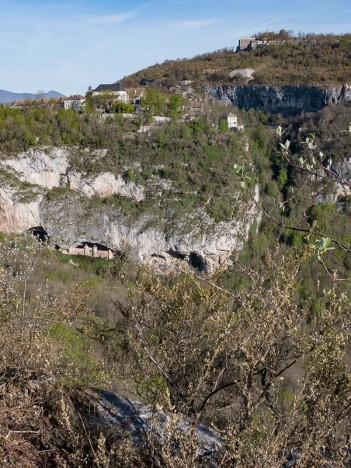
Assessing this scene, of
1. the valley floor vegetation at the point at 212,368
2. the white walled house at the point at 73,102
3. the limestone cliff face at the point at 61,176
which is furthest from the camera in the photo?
the white walled house at the point at 73,102

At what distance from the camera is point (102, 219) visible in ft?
93.2

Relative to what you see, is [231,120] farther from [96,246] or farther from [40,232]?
[40,232]

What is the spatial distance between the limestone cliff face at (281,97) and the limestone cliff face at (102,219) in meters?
13.4

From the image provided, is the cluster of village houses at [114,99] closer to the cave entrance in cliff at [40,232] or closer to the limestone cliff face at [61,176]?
the limestone cliff face at [61,176]

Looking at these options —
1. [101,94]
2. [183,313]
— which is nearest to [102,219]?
[101,94]

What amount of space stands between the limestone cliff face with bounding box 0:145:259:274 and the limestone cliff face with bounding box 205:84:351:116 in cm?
1338

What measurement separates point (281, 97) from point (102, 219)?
19.7 m

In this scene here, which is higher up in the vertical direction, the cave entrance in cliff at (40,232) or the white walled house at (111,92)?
the white walled house at (111,92)

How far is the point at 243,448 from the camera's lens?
11.3ft

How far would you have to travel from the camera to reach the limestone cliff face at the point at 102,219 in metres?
27.6

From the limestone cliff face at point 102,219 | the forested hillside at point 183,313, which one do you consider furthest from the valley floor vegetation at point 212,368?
the limestone cliff face at point 102,219

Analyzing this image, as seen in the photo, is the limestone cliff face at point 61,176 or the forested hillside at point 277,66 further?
the forested hillside at point 277,66

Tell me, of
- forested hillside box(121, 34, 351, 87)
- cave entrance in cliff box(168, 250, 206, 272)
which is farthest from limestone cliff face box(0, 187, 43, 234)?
forested hillside box(121, 34, 351, 87)

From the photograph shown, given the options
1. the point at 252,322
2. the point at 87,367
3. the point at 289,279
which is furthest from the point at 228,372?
the point at 87,367
